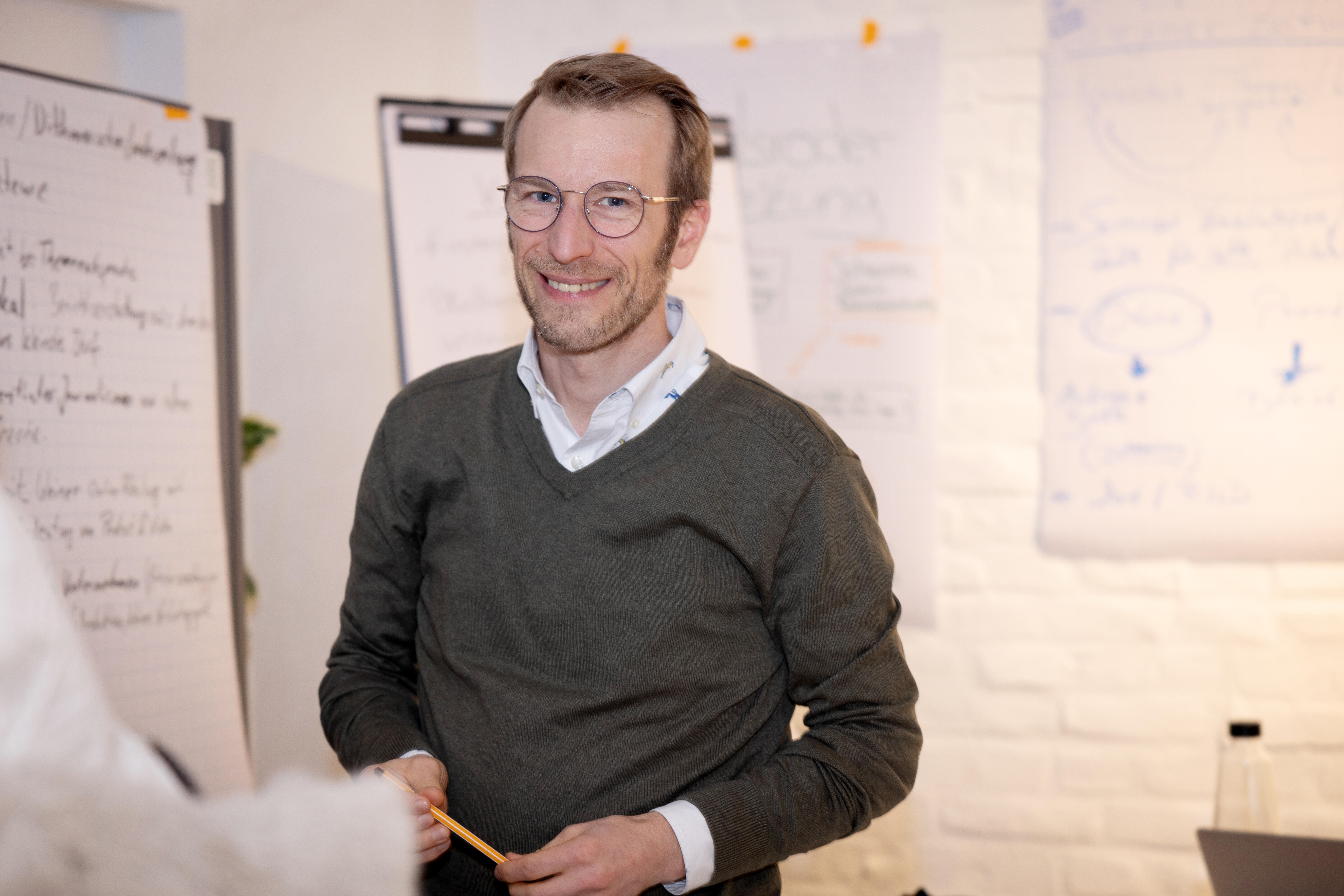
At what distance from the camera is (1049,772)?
93.7 inches

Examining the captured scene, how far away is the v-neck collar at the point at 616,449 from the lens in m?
1.17

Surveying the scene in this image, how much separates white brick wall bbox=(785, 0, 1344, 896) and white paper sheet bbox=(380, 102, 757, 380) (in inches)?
23.3

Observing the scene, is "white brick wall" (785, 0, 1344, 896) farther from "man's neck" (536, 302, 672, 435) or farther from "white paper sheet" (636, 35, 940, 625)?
"man's neck" (536, 302, 672, 435)

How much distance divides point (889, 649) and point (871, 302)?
4.50 ft

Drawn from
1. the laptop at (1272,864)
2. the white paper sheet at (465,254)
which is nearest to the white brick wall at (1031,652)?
the white paper sheet at (465,254)

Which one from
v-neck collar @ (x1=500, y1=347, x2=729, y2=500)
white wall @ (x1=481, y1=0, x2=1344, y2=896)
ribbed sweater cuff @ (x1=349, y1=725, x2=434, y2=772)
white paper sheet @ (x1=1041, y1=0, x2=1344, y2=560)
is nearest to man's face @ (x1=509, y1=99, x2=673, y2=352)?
v-neck collar @ (x1=500, y1=347, x2=729, y2=500)

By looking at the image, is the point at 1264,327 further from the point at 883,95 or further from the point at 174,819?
the point at 174,819

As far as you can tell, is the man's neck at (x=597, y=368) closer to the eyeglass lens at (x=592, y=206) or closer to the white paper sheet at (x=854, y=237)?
the eyeglass lens at (x=592, y=206)

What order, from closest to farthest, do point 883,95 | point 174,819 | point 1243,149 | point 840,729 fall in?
1. point 174,819
2. point 840,729
3. point 1243,149
4. point 883,95

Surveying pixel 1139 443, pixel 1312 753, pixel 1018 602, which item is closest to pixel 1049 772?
pixel 1018 602

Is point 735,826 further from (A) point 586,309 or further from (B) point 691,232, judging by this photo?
(B) point 691,232

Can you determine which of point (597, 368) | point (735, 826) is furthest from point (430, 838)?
Answer: point (597, 368)

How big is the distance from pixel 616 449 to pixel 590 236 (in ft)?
0.82

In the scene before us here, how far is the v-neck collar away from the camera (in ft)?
3.84
